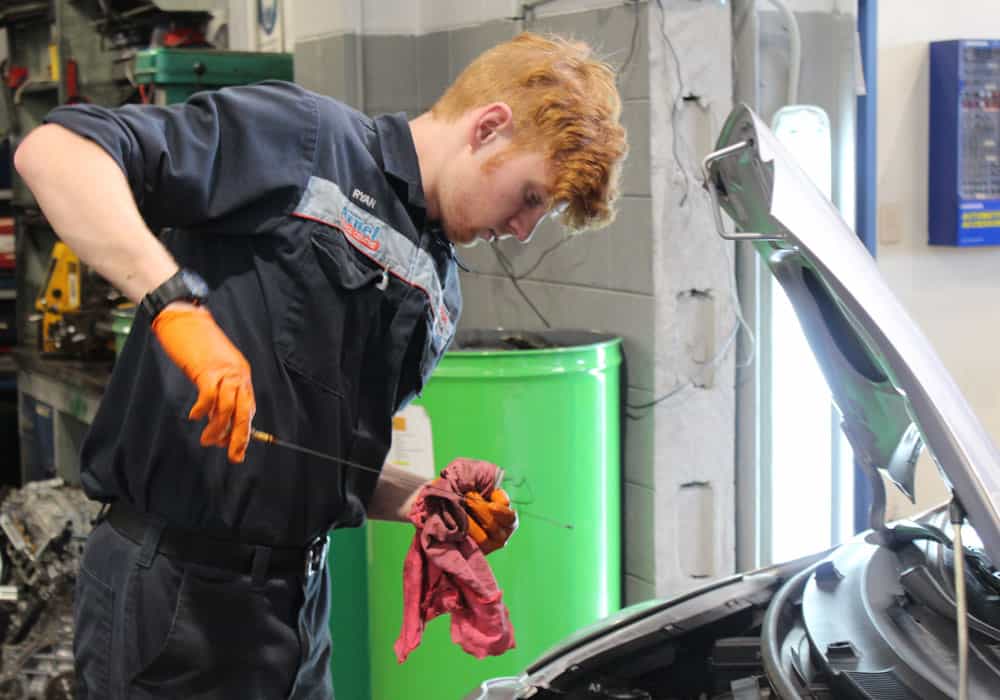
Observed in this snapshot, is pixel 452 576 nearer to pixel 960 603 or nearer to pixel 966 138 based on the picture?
pixel 960 603

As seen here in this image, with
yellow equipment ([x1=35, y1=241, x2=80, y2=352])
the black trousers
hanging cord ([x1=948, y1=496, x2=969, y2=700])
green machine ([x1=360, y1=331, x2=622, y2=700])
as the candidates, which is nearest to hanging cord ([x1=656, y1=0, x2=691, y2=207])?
green machine ([x1=360, y1=331, x2=622, y2=700])

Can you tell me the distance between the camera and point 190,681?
1851mm

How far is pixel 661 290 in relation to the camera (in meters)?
3.23

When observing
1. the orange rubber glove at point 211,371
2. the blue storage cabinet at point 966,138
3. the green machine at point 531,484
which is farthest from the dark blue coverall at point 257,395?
the blue storage cabinet at point 966,138

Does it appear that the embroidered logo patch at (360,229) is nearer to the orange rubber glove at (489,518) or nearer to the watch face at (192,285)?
the watch face at (192,285)

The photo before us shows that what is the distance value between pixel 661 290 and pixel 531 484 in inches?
24.0

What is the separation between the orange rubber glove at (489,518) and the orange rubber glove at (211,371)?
608 millimetres

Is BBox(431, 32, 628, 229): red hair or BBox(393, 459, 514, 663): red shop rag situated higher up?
BBox(431, 32, 628, 229): red hair

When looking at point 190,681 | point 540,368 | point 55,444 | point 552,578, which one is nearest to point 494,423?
point 540,368

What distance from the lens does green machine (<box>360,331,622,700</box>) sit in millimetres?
3051

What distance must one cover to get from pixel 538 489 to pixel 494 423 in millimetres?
201

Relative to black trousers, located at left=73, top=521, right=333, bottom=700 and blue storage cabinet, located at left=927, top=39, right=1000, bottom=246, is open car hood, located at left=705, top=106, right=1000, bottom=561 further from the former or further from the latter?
blue storage cabinet, located at left=927, top=39, right=1000, bottom=246

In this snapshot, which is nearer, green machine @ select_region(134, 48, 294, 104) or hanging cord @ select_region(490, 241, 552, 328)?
hanging cord @ select_region(490, 241, 552, 328)

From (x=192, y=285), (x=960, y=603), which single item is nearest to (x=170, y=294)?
(x=192, y=285)
